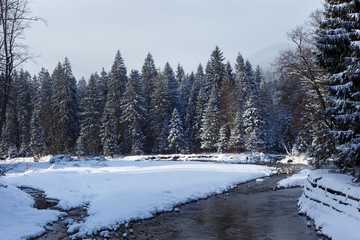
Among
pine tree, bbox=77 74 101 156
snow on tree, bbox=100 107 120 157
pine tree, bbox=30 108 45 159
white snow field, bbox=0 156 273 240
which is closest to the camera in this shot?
white snow field, bbox=0 156 273 240

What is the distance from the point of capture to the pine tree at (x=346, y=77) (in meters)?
10.2

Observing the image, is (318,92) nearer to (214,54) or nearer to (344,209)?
(344,209)

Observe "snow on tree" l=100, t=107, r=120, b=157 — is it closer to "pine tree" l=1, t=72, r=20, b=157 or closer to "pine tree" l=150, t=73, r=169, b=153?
"pine tree" l=150, t=73, r=169, b=153

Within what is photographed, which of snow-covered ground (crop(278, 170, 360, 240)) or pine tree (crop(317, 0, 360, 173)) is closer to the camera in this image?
snow-covered ground (crop(278, 170, 360, 240))

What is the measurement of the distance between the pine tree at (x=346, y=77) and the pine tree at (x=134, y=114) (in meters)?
42.4

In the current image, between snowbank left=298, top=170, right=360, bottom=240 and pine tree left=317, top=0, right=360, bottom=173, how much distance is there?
856 mm

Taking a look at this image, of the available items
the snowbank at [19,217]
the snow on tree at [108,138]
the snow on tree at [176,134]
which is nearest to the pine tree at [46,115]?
the snow on tree at [108,138]

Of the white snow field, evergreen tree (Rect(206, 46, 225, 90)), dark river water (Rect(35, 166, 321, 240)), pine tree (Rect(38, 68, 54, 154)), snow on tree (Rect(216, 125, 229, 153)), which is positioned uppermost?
evergreen tree (Rect(206, 46, 225, 90))

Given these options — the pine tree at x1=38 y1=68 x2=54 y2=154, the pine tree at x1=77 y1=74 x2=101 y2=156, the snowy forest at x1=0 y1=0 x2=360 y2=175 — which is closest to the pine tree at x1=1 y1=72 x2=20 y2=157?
the snowy forest at x1=0 y1=0 x2=360 y2=175

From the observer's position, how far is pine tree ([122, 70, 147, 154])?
51.6 m

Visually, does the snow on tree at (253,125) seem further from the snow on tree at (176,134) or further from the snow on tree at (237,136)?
the snow on tree at (176,134)

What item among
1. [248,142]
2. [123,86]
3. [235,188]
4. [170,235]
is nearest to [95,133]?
[123,86]

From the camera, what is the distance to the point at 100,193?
1712 cm

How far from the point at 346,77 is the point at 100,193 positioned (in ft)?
46.8
